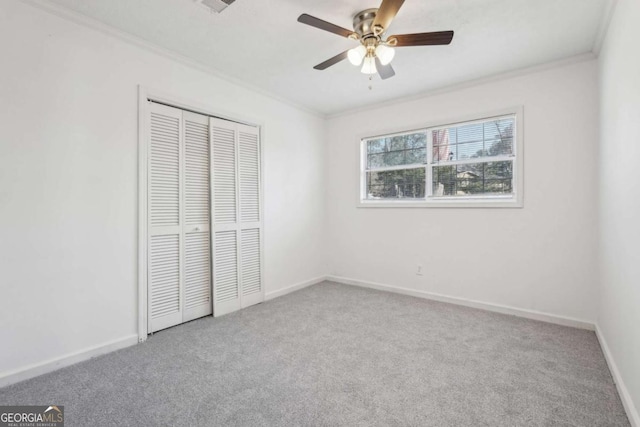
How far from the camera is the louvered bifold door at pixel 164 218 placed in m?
2.80

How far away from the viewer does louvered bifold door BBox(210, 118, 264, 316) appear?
10.9ft

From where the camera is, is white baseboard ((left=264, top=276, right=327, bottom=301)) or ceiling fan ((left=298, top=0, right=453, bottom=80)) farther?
white baseboard ((left=264, top=276, right=327, bottom=301))

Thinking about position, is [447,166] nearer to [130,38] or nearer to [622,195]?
[622,195]

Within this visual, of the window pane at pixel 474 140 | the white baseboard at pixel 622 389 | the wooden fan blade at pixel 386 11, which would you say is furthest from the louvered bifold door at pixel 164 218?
the white baseboard at pixel 622 389

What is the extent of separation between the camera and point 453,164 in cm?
376

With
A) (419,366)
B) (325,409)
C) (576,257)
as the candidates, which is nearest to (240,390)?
(325,409)

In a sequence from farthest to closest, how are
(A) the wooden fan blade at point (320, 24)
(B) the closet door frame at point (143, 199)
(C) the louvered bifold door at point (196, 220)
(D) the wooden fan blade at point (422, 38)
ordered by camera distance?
(C) the louvered bifold door at point (196, 220) → (B) the closet door frame at point (143, 199) → (D) the wooden fan blade at point (422, 38) → (A) the wooden fan blade at point (320, 24)

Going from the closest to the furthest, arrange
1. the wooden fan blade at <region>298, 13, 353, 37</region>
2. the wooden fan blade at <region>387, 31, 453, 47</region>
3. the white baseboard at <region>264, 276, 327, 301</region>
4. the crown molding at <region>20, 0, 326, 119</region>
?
the wooden fan blade at <region>298, 13, 353, 37</region>, the wooden fan blade at <region>387, 31, 453, 47</region>, the crown molding at <region>20, 0, 326, 119</region>, the white baseboard at <region>264, 276, 327, 301</region>

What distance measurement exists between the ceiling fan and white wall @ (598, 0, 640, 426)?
1.05m

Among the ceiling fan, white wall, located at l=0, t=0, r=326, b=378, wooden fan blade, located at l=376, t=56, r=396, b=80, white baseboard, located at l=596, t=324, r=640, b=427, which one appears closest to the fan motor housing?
the ceiling fan

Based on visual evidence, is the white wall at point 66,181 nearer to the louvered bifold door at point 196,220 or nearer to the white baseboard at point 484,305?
the louvered bifold door at point 196,220

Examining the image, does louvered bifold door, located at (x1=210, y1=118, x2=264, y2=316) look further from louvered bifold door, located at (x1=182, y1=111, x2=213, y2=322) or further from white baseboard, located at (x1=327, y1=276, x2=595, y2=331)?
white baseboard, located at (x1=327, y1=276, x2=595, y2=331)

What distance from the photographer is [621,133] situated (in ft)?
6.56

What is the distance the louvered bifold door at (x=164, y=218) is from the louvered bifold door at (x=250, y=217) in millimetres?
742
